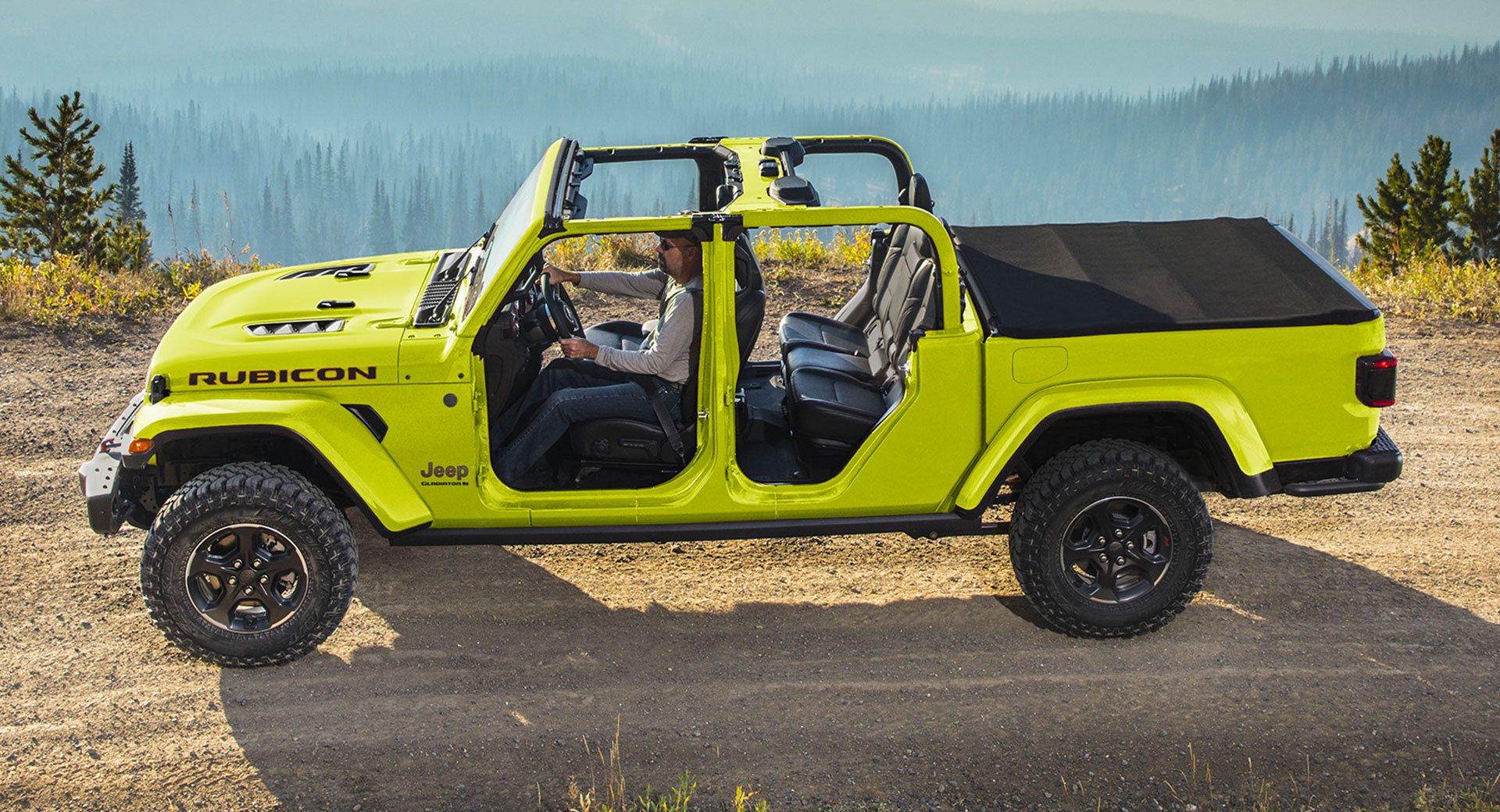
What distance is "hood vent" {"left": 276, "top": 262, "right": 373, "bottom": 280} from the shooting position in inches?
212

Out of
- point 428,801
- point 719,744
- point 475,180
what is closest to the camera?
point 428,801

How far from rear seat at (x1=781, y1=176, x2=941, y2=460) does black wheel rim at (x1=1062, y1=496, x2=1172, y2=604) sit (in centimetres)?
98

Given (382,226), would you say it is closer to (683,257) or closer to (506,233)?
(506,233)

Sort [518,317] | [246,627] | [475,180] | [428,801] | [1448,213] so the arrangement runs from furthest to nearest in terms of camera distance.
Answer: [475,180]
[1448,213]
[518,317]
[246,627]
[428,801]

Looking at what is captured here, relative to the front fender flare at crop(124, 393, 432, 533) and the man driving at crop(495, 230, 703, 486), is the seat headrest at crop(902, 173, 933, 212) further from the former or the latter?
the front fender flare at crop(124, 393, 432, 533)

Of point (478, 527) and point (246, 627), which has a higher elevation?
point (478, 527)

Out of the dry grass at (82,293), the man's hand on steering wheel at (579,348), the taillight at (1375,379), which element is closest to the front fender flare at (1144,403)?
the taillight at (1375,379)

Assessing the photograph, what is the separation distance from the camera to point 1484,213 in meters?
26.3

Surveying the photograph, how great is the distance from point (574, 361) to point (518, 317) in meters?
0.31

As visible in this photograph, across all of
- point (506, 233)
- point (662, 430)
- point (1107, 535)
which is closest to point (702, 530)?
point (662, 430)

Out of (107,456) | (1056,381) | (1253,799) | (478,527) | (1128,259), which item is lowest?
(1253,799)

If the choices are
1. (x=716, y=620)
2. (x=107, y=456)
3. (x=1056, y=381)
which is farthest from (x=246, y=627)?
(x=1056, y=381)

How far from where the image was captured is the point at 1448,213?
88.5 ft

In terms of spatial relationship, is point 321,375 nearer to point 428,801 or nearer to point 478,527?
point 478,527
